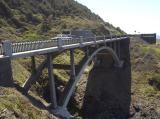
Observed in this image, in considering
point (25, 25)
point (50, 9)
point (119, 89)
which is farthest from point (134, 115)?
point (50, 9)

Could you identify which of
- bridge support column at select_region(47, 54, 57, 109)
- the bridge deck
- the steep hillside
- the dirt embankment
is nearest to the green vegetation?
bridge support column at select_region(47, 54, 57, 109)

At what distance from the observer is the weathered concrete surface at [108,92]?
56969 millimetres

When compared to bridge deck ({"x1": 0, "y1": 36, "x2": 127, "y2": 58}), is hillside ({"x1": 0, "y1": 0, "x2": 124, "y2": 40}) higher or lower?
higher

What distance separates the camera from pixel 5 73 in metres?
26.7

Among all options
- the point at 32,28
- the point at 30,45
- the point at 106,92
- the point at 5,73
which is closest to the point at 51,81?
the point at 30,45

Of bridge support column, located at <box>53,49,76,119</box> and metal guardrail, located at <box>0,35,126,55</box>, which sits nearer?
metal guardrail, located at <box>0,35,126,55</box>

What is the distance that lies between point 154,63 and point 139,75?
232 inches

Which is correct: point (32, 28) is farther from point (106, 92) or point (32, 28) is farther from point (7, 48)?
point (7, 48)

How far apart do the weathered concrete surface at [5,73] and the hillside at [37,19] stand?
3462cm

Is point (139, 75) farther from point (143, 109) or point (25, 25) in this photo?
point (25, 25)

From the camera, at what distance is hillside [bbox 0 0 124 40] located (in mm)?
74856

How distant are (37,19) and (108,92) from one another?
125 feet

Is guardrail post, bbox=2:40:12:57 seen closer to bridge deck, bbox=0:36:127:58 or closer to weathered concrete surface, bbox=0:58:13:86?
bridge deck, bbox=0:36:127:58

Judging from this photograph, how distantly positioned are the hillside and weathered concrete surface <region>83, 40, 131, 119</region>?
51.0ft
